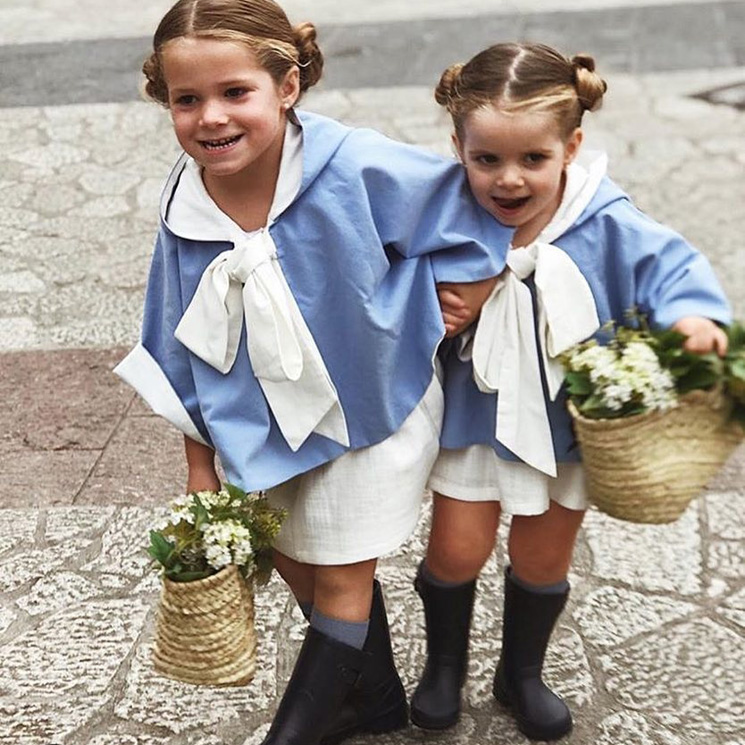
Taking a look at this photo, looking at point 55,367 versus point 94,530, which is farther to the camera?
point 55,367

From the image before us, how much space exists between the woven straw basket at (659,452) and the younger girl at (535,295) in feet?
0.39

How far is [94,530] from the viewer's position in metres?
3.48

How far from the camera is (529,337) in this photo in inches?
88.4

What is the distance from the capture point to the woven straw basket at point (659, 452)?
6.54 ft

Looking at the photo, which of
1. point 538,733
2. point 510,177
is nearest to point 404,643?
point 538,733

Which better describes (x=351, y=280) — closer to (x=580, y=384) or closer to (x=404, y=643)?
Answer: (x=580, y=384)

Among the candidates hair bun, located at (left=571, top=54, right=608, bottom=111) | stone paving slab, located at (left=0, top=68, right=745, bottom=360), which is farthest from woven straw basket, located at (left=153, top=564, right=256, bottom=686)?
stone paving slab, located at (left=0, top=68, right=745, bottom=360)

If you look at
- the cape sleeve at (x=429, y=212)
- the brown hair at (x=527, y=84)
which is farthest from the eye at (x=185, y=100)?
the brown hair at (x=527, y=84)

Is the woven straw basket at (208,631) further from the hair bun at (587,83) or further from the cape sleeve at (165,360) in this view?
the hair bun at (587,83)

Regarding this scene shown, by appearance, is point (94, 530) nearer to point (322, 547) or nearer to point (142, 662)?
point (142, 662)

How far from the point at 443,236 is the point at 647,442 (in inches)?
19.8

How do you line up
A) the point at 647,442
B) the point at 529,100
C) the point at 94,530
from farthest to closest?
the point at 94,530
the point at 529,100
the point at 647,442

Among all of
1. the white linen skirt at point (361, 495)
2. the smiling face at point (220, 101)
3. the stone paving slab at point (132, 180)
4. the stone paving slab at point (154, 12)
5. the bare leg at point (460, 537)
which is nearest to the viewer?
the smiling face at point (220, 101)

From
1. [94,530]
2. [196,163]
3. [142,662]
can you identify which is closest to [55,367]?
[94,530]
